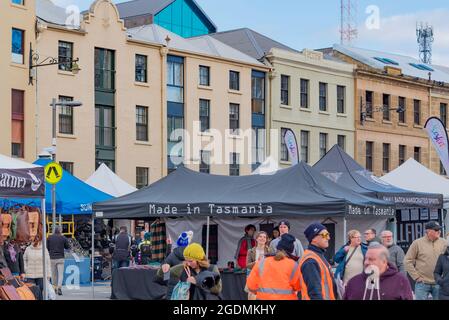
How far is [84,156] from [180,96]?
649 centimetres

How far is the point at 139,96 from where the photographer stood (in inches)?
1838

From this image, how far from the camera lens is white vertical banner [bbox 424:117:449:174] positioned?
1093 inches

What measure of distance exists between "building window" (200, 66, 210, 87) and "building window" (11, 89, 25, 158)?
10.2 meters

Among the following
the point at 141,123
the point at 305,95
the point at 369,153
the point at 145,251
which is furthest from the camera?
the point at 369,153

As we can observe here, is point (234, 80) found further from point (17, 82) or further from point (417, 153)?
A: point (417, 153)

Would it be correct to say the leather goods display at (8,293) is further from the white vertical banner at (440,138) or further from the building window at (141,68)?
the building window at (141,68)

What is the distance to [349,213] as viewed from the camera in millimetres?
21672

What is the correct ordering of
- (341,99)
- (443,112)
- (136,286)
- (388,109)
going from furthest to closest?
1. (443,112)
2. (388,109)
3. (341,99)
4. (136,286)

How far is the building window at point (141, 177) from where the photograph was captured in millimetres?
46688

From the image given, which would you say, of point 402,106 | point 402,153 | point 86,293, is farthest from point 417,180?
point 402,153

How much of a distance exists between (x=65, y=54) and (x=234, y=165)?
11.0 metres

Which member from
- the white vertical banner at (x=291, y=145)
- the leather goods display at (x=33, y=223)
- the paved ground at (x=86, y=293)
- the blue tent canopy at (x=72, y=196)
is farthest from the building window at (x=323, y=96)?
the leather goods display at (x=33, y=223)

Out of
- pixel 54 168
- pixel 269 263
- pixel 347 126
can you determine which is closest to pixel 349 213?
pixel 54 168
